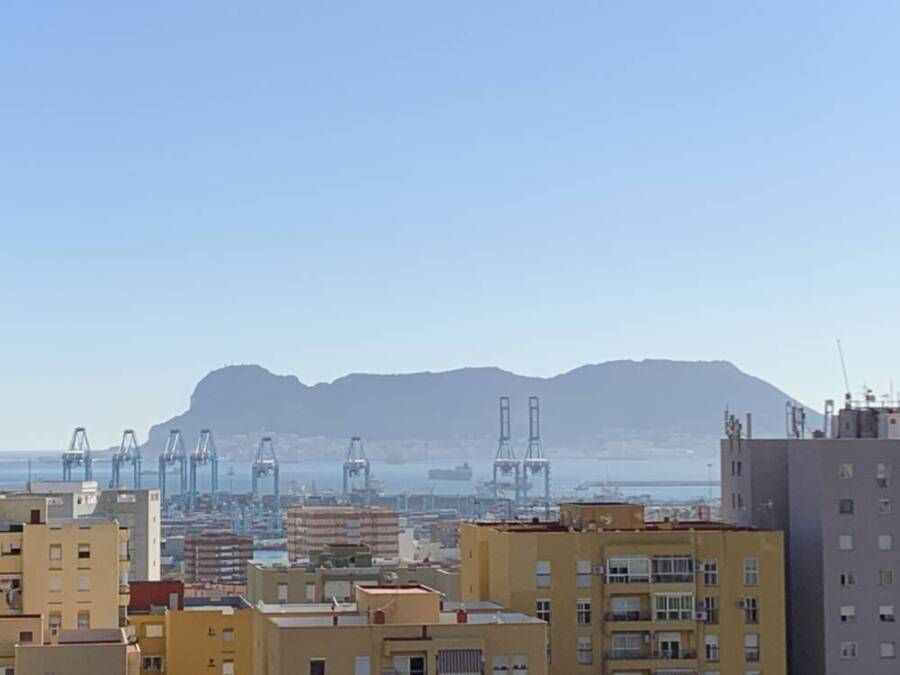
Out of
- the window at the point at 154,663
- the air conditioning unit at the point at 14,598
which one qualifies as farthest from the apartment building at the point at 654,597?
the air conditioning unit at the point at 14,598

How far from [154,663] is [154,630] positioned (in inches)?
35.1

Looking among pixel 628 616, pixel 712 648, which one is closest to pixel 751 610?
pixel 712 648

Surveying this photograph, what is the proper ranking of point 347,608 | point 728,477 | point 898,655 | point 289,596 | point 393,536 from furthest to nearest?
point 393,536
point 289,596
point 728,477
point 898,655
point 347,608

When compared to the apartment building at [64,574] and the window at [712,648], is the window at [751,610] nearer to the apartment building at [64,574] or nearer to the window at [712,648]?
the window at [712,648]

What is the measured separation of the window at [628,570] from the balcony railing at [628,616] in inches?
28.3

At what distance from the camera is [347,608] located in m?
33.6

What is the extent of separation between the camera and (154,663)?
4041cm

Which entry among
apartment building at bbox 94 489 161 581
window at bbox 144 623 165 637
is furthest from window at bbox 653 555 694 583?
apartment building at bbox 94 489 161 581

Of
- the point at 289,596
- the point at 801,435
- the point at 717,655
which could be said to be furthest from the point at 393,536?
the point at 717,655

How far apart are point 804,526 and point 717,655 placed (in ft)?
16.5

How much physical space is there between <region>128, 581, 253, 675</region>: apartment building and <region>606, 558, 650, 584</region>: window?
29.6 feet

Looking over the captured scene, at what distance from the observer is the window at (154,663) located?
40000mm

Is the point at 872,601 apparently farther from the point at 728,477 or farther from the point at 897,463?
the point at 728,477

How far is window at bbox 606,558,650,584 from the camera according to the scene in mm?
36688
